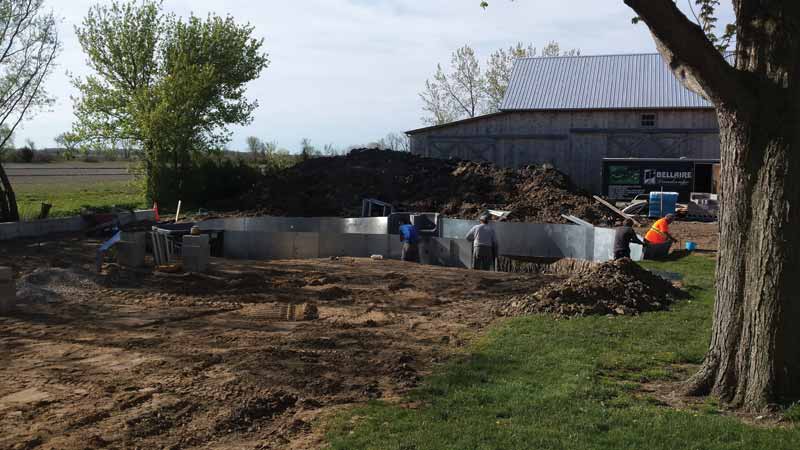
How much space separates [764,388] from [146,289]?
12043 millimetres

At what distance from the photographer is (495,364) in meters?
8.74

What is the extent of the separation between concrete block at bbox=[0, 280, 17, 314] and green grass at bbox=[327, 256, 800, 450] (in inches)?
334

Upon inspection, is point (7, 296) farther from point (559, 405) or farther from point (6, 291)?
point (559, 405)

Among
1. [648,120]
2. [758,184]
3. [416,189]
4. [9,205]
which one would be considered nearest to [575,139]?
[648,120]

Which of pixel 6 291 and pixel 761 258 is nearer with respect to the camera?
pixel 761 258

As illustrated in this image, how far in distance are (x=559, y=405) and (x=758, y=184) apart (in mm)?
2802

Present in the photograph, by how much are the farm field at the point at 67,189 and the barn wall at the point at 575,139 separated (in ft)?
51.5

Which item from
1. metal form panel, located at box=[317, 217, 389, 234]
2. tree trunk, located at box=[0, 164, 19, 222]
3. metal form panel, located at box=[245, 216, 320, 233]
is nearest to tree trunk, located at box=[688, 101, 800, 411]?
metal form panel, located at box=[317, 217, 389, 234]

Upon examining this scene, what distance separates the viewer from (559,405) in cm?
709

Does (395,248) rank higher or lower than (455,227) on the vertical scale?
lower

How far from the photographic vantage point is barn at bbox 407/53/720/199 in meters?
34.3

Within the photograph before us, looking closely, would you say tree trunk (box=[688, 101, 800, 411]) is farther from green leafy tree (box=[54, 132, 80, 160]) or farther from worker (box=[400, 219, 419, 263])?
green leafy tree (box=[54, 132, 80, 160])

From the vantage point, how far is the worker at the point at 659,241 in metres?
19.0

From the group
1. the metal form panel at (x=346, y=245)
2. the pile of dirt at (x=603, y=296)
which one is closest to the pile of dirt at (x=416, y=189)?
the metal form panel at (x=346, y=245)
